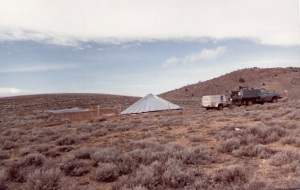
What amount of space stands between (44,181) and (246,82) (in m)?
72.2

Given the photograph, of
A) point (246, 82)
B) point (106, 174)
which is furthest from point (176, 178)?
point (246, 82)

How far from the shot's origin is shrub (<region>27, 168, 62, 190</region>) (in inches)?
211

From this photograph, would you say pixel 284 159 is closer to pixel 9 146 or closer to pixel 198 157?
pixel 198 157

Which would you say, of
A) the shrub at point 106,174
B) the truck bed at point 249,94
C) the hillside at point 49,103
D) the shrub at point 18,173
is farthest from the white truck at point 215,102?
the hillside at point 49,103

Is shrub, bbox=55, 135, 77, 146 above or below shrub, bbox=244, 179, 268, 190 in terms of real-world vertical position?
below

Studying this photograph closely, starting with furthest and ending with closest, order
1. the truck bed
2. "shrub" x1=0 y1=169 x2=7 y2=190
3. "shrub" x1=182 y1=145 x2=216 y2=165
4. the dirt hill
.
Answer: the dirt hill → the truck bed → "shrub" x1=182 y1=145 x2=216 y2=165 → "shrub" x1=0 y1=169 x2=7 y2=190

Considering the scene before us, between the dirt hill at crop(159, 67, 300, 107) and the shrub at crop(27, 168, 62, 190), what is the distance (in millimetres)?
53644

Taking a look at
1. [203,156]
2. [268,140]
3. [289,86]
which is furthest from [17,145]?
[289,86]

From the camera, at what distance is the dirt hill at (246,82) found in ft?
201

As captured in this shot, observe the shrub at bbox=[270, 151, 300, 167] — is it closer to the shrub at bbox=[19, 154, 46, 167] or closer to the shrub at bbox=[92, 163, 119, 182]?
the shrub at bbox=[92, 163, 119, 182]

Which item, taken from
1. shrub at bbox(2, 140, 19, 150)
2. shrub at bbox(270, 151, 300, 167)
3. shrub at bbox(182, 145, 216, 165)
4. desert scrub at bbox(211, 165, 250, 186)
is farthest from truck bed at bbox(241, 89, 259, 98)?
shrub at bbox(2, 140, 19, 150)

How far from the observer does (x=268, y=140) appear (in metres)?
8.98

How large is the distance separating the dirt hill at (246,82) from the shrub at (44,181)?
5364cm

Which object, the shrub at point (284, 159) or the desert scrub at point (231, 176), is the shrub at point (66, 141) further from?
the shrub at point (284, 159)
